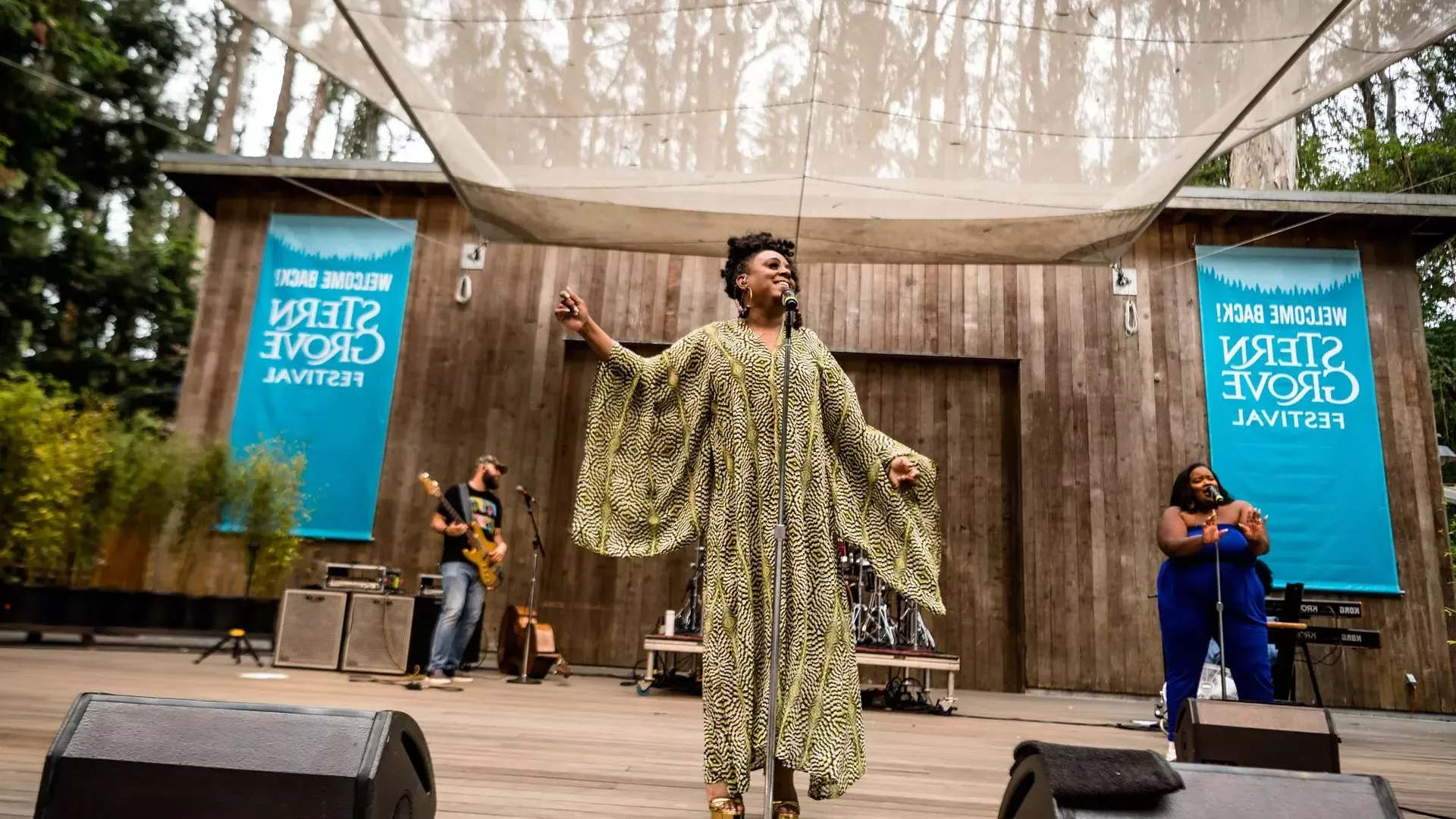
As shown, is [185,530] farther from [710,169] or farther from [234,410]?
[710,169]

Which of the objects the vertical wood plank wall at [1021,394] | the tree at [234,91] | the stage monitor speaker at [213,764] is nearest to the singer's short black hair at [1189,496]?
the stage monitor speaker at [213,764]

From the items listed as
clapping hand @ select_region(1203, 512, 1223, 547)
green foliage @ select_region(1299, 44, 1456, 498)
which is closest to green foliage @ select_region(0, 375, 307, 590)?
clapping hand @ select_region(1203, 512, 1223, 547)

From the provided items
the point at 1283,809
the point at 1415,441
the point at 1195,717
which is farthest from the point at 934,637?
the point at 1283,809

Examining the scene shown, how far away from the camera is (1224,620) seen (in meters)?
3.27

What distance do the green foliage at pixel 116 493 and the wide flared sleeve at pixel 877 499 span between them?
5841 millimetres

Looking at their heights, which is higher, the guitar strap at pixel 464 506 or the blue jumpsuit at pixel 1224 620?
the guitar strap at pixel 464 506

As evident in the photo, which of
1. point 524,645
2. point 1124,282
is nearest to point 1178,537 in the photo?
point 524,645

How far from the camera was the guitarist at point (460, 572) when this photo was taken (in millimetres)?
5324

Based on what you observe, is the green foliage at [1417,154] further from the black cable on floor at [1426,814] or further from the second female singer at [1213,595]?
the black cable on floor at [1426,814]

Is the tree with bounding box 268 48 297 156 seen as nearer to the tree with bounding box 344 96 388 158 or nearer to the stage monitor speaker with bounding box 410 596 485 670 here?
the tree with bounding box 344 96 388 158

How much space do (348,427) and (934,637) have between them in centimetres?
502

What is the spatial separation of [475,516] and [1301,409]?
6.29 metres

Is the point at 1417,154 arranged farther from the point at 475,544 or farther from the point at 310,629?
the point at 310,629

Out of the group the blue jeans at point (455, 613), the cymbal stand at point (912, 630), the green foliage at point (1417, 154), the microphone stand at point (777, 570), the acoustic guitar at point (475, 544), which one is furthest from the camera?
the green foliage at point (1417, 154)
